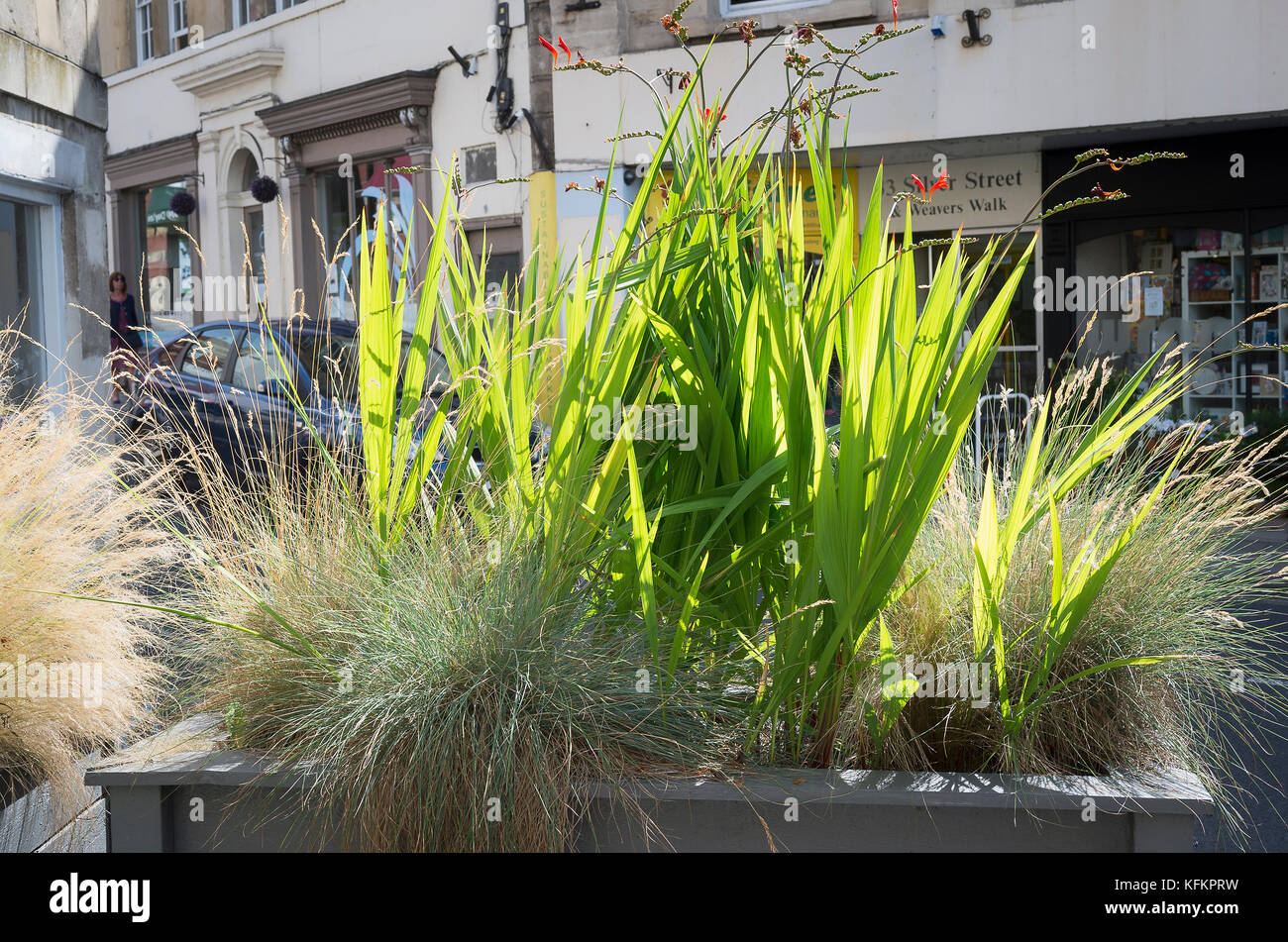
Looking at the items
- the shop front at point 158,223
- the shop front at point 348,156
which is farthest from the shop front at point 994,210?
the shop front at point 158,223

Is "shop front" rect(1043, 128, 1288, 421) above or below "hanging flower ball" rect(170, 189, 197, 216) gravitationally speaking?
below

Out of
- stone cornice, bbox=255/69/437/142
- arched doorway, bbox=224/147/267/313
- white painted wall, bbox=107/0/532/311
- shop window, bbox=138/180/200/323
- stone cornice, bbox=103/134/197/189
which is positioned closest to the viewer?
white painted wall, bbox=107/0/532/311

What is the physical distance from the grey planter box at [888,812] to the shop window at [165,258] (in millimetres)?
19341

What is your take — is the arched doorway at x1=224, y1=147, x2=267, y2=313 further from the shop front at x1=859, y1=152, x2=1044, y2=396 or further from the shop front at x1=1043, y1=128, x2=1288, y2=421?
the shop front at x1=1043, y1=128, x2=1288, y2=421

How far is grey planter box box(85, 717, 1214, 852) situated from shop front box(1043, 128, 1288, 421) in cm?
981

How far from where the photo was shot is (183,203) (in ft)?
63.3

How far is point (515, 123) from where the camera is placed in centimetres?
1423

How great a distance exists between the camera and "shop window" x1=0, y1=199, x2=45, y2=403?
8.50m

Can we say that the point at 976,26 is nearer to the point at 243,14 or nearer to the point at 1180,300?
the point at 1180,300

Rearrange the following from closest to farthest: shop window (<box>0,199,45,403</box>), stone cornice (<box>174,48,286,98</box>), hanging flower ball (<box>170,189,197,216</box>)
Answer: shop window (<box>0,199,45,403</box>), stone cornice (<box>174,48,286,98</box>), hanging flower ball (<box>170,189,197,216</box>)

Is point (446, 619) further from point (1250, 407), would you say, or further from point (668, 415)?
point (1250, 407)

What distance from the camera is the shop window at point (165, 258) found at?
66.7 feet

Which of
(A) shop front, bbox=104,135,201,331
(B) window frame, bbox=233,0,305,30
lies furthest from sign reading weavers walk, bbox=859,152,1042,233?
(A) shop front, bbox=104,135,201,331

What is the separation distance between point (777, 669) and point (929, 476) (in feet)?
1.56
